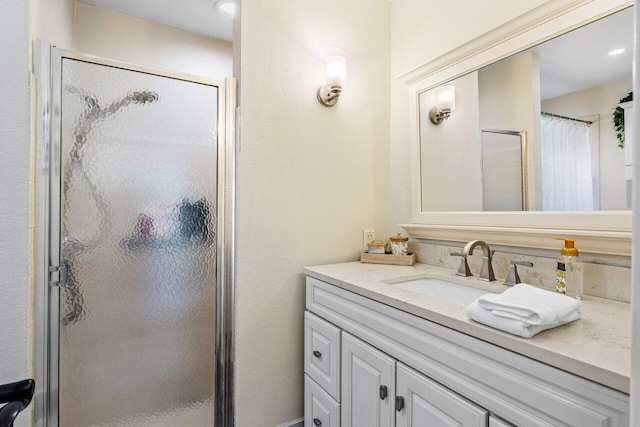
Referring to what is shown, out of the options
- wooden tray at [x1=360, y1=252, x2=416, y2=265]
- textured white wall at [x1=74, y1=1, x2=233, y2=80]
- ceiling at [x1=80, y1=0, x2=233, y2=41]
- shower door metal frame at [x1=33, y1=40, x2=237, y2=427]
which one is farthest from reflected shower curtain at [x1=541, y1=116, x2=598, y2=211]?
textured white wall at [x1=74, y1=1, x2=233, y2=80]

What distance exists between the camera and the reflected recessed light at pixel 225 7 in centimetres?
213

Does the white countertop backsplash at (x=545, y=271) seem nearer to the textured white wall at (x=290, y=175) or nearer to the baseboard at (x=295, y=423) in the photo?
the textured white wall at (x=290, y=175)

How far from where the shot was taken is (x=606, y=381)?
634 millimetres

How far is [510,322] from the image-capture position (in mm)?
800

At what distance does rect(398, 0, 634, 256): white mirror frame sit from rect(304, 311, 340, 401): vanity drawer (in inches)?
29.8

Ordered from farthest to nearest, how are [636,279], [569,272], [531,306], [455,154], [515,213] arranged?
[455,154], [515,213], [569,272], [531,306], [636,279]

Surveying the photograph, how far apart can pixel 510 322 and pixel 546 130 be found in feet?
2.95

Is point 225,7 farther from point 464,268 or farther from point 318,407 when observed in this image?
point 318,407

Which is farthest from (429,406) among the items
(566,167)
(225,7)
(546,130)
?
(225,7)

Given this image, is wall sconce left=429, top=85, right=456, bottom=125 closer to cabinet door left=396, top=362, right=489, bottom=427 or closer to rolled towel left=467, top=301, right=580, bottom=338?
rolled towel left=467, top=301, right=580, bottom=338

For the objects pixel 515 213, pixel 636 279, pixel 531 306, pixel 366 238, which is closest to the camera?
pixel 636 279

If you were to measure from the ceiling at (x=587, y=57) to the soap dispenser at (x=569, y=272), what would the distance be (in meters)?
0.59

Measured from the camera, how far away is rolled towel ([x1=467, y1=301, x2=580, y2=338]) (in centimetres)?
78

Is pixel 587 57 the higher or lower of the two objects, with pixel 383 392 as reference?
higher
